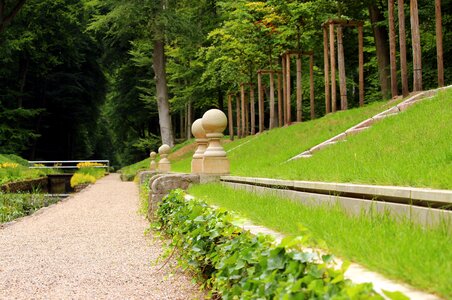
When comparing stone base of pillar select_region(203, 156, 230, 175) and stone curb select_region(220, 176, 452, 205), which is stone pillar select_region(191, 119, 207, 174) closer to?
stone base of pillar select_region(203, 156, 230, 175)

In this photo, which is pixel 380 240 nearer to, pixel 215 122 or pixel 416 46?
pixel 215 122

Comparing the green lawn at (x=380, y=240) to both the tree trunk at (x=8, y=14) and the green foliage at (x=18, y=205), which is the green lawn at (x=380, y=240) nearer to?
the green foliage at (x=18, y=205)

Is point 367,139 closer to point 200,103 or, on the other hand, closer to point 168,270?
point 168,270

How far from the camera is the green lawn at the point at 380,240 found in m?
2.02

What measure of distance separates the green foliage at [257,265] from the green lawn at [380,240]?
0.18 meters

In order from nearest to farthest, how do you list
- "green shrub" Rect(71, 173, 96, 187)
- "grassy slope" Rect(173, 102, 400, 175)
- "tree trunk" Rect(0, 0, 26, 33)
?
1. "grassy slope" Rect(173, 102, 400, 175)
2. "green shrub" Rect(71, 173, 96, 187)
3. "tree trunk" Rect(0, 0, 26, 33)

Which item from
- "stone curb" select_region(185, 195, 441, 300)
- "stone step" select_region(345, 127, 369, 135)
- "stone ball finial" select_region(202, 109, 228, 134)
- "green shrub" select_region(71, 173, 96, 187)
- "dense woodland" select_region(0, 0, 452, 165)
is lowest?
"green shrub" select_region(71, 173, 96, 187)

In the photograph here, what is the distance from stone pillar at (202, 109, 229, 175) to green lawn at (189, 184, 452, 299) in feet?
13.7

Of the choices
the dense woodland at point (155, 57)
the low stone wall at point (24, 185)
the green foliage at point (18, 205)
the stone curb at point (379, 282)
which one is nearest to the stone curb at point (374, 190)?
the stone curb at point (379, 282)

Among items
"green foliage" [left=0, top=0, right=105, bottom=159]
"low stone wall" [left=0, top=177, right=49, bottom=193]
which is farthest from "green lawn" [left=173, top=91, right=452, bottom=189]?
"green foliage" [left=0, top=0, right=105, bottom=159]

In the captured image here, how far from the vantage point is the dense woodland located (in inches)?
779

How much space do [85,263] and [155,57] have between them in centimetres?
2546

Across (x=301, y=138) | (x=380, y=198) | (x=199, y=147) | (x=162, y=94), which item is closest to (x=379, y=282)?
(x=380, y=198)

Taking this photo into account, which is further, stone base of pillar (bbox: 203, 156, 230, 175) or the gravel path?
stone base of pillar (bbox: 203, 156, 230, 175)
